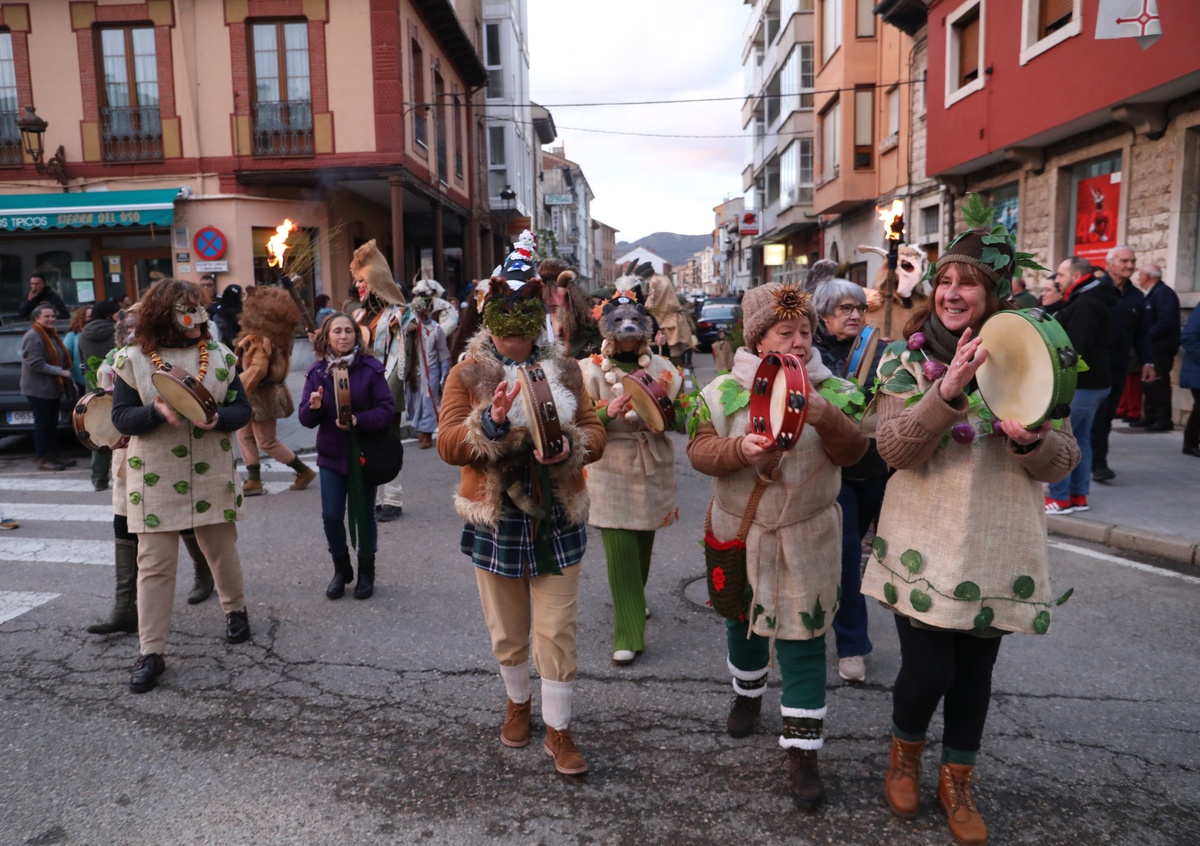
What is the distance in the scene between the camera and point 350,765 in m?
3.36

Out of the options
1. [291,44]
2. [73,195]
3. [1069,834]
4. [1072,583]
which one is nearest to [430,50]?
[291,44]

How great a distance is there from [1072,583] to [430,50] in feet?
69.8

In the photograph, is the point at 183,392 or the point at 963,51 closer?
the point at 183,392

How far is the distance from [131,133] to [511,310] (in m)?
19.0

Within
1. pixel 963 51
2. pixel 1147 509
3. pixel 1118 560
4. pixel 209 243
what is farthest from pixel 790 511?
pixel 209 243

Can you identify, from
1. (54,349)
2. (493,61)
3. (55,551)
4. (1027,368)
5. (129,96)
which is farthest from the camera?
(493,61)

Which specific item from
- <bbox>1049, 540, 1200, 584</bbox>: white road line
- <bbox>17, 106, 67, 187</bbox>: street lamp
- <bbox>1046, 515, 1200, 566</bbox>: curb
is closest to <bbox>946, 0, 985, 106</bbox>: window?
<bbox>1046, 515, 1200, 566</bbox>: curb

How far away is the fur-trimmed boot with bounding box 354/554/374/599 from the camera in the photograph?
17.6ft

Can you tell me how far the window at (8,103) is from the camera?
60.6ft

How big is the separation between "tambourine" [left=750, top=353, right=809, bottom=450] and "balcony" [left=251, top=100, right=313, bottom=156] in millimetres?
18201

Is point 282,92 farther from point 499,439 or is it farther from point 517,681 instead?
point 517,681

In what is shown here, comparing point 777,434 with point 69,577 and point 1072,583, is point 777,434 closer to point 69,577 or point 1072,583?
point 1072,583

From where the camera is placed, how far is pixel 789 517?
3.02 m

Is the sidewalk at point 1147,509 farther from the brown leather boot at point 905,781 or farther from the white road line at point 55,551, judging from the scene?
the white road line at point 55,551
